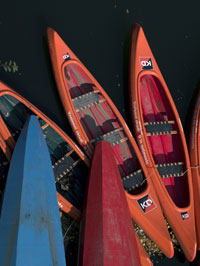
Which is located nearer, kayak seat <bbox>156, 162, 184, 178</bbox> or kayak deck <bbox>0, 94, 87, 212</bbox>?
kayak deck <bbox>0, 94, 87, 212</bbox>

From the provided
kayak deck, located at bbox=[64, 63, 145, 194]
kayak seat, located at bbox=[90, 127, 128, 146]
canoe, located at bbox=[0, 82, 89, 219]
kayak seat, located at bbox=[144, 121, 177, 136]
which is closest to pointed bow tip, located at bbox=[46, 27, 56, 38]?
kayak deck, located at bbox=[64, 63, 145, 194]

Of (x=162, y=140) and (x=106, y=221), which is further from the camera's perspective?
(x=162, y=140)

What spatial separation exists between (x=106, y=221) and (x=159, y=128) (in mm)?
1847

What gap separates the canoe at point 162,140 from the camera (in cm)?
602

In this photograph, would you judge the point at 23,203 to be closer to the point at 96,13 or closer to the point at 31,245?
the point at 31,245

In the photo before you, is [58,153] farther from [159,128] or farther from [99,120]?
[159,128]

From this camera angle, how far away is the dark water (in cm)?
611

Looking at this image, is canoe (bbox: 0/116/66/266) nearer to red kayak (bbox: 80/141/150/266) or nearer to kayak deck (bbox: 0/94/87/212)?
kayak deck (bbox: 0/94/87/212)

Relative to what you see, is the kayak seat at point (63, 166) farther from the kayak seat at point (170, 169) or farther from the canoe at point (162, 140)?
the kayak seat at point (170, 169)

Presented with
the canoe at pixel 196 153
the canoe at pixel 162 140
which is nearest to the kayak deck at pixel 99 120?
the canoe at pixel 162 140

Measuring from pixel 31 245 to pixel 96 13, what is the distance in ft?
12.8

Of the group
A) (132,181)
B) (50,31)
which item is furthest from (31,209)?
(50,31)

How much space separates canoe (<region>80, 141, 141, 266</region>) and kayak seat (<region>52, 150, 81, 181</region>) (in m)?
0.32

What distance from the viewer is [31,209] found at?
4.98 metres
